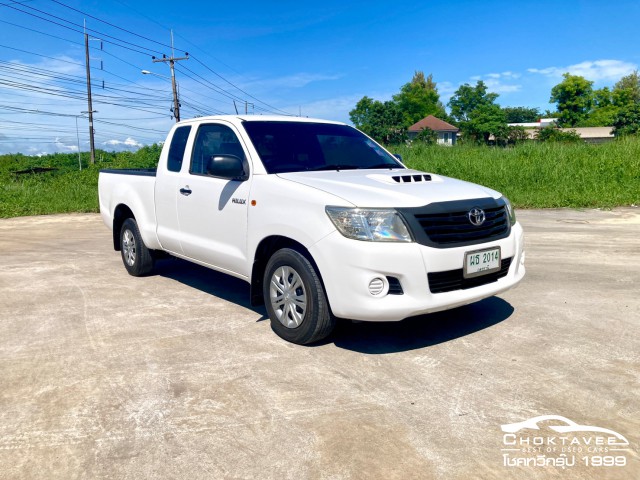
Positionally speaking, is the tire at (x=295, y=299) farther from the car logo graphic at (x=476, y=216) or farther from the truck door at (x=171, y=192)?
the truck door at (x=171, y=192)

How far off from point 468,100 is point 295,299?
111 metres

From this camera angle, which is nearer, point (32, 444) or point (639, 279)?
point (32, 444)

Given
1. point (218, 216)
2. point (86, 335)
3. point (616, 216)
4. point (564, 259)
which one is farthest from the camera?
point (616, 216)

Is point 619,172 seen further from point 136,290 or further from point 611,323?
point 136,290

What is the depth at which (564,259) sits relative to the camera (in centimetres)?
733

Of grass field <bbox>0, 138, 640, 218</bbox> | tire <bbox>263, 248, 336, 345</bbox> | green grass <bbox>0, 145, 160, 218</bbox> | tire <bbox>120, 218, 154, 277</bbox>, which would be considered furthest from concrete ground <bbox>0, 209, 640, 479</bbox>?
green grass <bbox>0, 145, 160, 218</bbox>

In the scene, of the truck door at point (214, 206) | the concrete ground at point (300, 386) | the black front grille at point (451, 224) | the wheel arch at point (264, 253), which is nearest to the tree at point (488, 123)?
the truck door at point (214, 206)

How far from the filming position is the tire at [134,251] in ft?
21.3

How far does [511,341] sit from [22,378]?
3.59 metres

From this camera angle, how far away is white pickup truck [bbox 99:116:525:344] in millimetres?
3723

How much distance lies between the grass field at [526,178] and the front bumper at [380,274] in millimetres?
10858

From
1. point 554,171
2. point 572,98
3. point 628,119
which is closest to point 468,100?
point 572,98

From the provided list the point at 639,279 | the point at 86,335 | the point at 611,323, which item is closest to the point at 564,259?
the point at 639,279

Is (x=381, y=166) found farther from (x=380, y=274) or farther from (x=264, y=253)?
(x=380, y=274)
